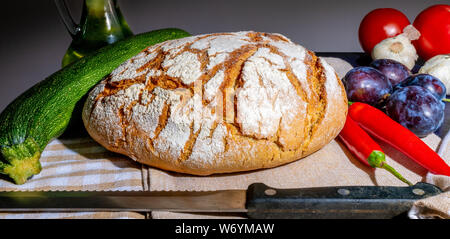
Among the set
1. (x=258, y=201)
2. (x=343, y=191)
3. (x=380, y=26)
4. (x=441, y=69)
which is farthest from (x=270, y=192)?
(x=380, y=26)

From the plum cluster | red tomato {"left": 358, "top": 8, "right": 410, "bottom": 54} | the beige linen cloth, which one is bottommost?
the beige linen cloth

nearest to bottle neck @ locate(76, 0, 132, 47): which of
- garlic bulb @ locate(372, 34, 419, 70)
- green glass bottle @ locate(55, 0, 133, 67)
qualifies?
green glass bottle @ locate(55, 0, 133, 67)

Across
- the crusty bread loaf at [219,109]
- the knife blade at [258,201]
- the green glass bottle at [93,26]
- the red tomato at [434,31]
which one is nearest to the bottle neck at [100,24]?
the green glass bottle at [93,26]

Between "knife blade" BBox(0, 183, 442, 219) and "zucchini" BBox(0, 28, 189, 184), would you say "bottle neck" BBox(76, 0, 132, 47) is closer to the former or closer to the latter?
"zucchini" BBox(0, 28, 189, 184)

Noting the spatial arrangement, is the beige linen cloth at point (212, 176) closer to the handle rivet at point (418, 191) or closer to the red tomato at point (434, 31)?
the handle rivet at point (418, 191)

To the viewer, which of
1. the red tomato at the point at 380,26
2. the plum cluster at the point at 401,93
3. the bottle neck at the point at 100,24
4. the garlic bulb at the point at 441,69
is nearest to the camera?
the plum cluster at the point at 401,93

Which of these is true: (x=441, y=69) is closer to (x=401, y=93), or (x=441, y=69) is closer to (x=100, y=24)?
(x=401, y=93)
